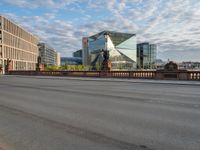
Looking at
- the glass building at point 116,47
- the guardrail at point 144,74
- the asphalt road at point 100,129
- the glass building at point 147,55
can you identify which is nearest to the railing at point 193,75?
the guardrail at point 144,74

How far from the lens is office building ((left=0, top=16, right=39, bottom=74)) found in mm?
102875

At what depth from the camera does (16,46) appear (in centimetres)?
12081

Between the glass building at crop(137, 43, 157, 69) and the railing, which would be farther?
the glass building at crop(137, 43, 157, 69)

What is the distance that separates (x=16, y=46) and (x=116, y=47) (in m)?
56.5

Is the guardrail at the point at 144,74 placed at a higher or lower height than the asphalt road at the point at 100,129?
higher

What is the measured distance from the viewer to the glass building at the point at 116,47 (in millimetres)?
128500

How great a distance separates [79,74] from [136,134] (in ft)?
100

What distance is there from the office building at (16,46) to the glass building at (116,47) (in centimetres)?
4001

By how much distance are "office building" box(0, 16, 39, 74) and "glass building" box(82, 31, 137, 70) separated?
40007 millimetres

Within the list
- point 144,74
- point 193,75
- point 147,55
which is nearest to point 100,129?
point 193,75

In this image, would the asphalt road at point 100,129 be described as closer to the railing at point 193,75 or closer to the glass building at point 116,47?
the railing at point 193,75

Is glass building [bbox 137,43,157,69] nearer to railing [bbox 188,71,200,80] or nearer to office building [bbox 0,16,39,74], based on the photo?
office building [bbox 0,16,39,74]

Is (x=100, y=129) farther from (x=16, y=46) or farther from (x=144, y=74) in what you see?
(x=16, y=46)

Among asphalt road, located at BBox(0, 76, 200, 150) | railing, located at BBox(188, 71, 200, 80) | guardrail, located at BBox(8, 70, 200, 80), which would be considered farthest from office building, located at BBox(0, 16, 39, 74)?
asphalt road, located at BBox(0, 76, 200, 150)
